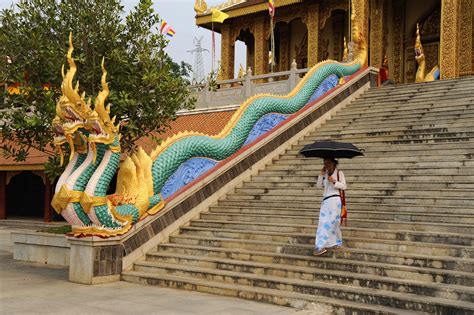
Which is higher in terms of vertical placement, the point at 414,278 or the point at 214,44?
the point at 214,44

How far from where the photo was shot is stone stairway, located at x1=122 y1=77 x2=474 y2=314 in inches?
222

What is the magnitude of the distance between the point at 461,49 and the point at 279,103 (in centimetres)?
771

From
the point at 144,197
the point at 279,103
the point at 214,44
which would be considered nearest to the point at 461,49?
the point at 279,103

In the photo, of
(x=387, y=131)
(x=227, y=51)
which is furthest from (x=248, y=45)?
(x=387, y=131)

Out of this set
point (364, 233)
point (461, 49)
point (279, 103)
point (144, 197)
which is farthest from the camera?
point (461, 49)

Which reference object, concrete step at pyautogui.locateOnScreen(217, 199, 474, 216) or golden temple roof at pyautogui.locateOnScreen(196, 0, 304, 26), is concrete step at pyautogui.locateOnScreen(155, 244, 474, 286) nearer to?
concrete step at pyautogui.locateOnScreen(217, 199, 474, 216)

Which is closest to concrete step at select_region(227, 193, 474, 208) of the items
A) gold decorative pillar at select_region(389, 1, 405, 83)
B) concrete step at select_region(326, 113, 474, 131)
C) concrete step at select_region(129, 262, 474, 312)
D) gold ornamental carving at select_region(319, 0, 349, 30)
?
concrete step at select_region(129, 262, 474, 312)

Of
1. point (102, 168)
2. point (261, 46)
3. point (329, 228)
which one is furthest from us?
point (261, 46)

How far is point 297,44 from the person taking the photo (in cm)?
2331

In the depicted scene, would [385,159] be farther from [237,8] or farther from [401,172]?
[237,8]

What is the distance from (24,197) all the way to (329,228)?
56.8ft

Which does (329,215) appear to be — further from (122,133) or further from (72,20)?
(72,20)

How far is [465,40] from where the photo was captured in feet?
53.1

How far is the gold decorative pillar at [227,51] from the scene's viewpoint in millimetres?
23484
